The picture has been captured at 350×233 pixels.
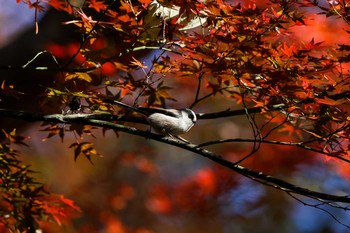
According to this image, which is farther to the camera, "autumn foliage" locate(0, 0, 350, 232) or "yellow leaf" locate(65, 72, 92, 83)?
"yellow leaf" locate(65, 72, 92, 83)

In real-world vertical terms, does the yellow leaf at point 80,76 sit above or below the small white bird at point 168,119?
above

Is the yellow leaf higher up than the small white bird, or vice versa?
the yellow leaf

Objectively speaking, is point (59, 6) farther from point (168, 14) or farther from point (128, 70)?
point (168, 14)

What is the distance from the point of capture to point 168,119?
2.84 metres

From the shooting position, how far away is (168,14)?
256 centimetres

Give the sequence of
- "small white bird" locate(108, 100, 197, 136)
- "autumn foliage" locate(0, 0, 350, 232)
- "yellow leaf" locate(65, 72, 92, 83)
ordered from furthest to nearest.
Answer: "small white bird" locate(108, 100, 197, 136), "yellow leaf" locate(65, 72, 92, 83), "autumn foliage" locate(0, 0, 350, 232)

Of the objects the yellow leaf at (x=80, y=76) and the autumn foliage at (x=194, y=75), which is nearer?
the autumn foliage at (x=194, y=75)

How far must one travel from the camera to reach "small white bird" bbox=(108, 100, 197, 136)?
9.29 feet

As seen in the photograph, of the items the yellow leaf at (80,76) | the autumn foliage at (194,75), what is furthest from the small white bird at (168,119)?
the yellow leaf at (80,76)

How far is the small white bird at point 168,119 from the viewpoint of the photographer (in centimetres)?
283

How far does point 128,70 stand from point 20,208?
119 cm

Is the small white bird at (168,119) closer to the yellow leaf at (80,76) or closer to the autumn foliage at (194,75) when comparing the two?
the autumn foliage at (194,75)

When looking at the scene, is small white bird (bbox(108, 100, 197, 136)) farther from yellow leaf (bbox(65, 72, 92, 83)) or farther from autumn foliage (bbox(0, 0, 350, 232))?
yellow leaf (bbox(65, 72, 92, 83))

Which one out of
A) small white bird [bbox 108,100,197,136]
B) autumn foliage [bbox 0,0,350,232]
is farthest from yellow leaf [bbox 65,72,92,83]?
small white bird [bbox 108,100,197,136]
